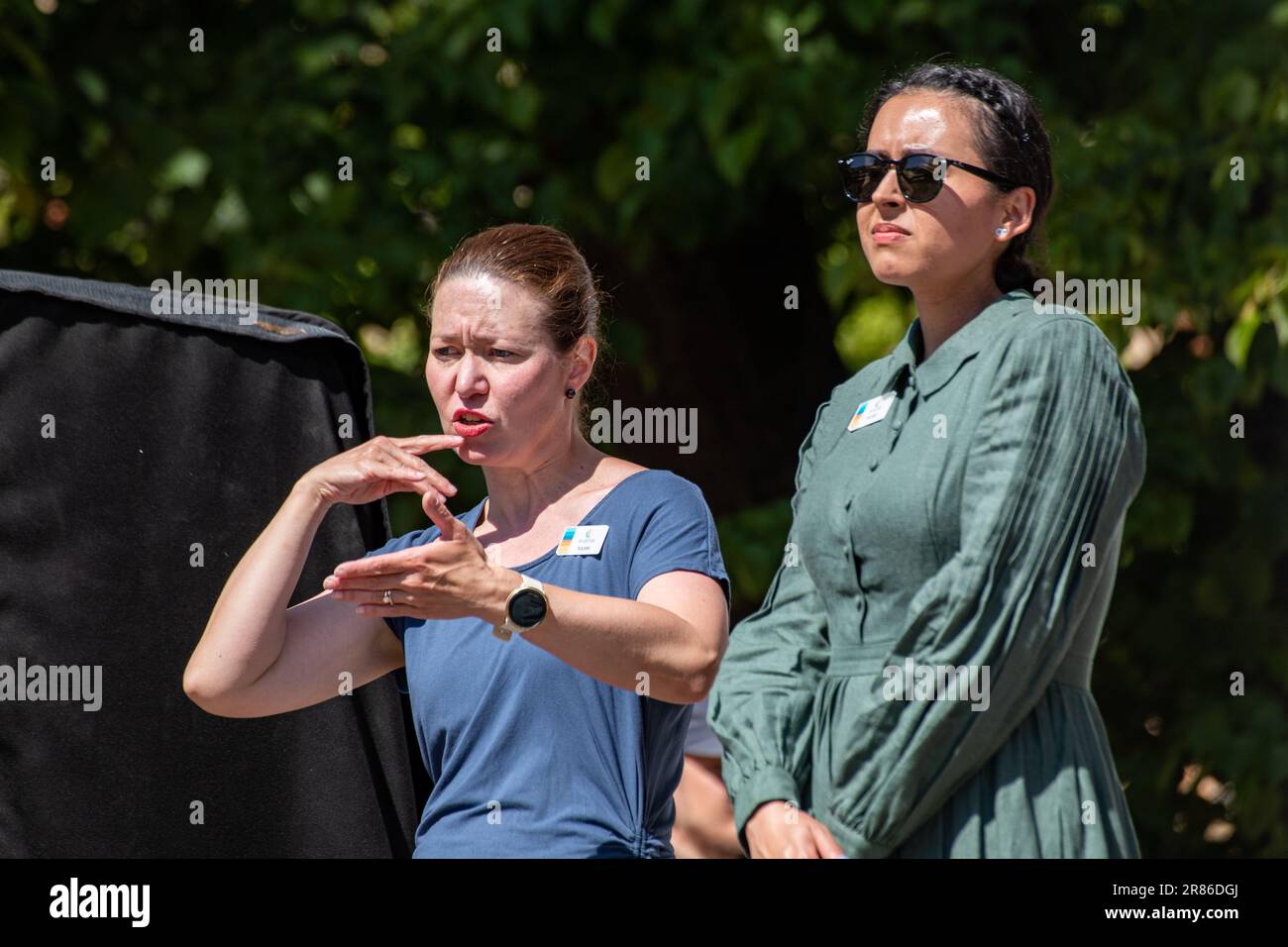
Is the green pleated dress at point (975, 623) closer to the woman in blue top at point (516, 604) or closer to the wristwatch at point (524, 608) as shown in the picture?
the woman in blue top at point (516, 604)

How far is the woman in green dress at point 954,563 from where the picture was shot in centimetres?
197

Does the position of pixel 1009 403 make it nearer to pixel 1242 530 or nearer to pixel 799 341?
pixel 1242 530

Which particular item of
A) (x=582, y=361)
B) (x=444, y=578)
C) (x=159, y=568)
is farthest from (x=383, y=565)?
(x=159, y=568)

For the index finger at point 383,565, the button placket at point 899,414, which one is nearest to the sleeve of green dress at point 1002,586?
the button placket at point 899,414

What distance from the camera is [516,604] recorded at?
2004 millimetres

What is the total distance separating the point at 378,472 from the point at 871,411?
2.17ft

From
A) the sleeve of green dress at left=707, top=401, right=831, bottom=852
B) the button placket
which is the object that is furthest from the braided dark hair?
the sleeve of green dress at left=707, top=401, right=831, bottom=852

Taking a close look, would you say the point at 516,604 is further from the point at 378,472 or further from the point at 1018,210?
the point at 1018,210

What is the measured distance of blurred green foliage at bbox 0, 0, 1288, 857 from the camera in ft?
15.5

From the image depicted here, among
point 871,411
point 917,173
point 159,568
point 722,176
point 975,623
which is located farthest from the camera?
point 722,176

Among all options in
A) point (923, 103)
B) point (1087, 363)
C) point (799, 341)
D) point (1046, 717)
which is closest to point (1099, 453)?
point (1087, 363)

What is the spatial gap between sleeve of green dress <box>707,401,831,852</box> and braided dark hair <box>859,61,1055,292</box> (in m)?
0.42

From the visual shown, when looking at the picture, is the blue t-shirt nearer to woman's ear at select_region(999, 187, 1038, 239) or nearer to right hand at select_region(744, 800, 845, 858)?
right hand at select_region(744, 800, 845, 858)

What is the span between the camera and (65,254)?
→ 219 inches
